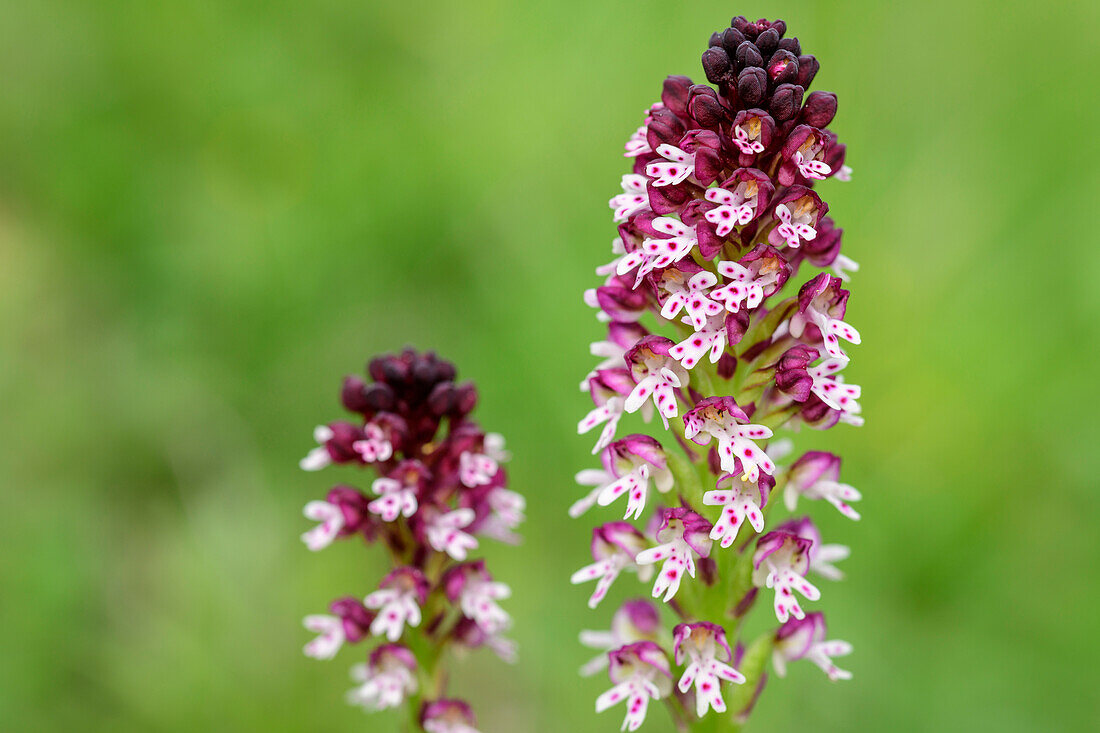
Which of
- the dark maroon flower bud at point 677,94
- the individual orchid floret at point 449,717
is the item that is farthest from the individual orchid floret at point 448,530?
the dark maroon flower bud at point 677,94

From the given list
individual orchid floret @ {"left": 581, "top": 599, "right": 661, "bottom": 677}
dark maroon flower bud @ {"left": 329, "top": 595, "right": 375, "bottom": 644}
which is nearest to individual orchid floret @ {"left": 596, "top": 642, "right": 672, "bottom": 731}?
individual orchid floret @ {"left": 581, "top": 599, "right": 661, "bottom": 677}

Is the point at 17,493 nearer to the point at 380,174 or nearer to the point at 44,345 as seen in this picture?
the point at 44,345

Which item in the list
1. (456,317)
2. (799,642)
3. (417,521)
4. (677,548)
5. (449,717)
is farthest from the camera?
(456,317)

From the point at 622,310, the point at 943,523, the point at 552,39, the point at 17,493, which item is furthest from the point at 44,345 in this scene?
the point at 943,523

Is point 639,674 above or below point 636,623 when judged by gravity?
below

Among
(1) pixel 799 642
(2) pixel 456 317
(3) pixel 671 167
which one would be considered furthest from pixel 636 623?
(2) pixel 456 317

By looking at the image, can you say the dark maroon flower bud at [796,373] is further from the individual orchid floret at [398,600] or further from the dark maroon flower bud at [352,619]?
the dark maroon flower bud at [352,619]

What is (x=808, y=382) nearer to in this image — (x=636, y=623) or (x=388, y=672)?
(x=636, y=623)
